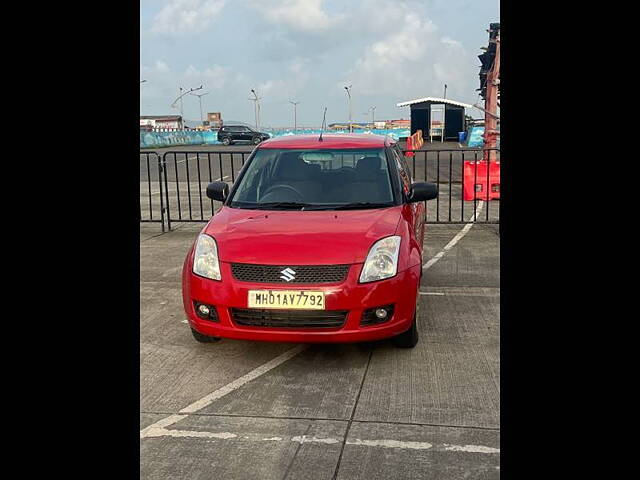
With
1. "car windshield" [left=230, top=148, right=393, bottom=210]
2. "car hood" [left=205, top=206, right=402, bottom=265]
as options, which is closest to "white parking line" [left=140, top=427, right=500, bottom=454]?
"car hood" [left=205, top=206, right=402, bottom=265]

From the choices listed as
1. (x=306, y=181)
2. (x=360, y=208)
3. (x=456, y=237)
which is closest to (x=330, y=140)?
(x=306, y=181)

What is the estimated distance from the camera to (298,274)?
396 cm

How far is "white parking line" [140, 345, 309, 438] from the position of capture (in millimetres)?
3373

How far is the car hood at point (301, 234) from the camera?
13.2 ft

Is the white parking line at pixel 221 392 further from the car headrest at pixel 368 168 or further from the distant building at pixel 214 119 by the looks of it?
the distant building at pixel 214 119

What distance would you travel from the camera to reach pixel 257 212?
4.82m

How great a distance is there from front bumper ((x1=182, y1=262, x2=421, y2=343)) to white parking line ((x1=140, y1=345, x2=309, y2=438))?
0.27 m

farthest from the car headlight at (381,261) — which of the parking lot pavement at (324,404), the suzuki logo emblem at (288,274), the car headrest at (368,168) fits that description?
the car headrest at (368,168)

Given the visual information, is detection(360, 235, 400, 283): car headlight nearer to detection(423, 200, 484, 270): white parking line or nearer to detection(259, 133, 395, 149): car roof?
detection(259, 133, 395, 149): car roof
